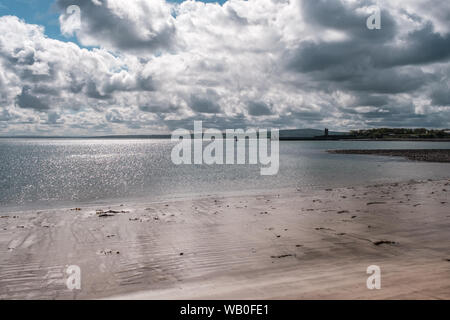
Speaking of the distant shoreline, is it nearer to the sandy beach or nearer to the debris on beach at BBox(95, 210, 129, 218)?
the sandy beach

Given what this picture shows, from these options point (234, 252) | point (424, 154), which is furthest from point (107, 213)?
point (424, 154)

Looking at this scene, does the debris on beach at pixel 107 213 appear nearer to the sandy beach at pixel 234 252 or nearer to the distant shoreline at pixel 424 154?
the sandy beach at pixel 234 252

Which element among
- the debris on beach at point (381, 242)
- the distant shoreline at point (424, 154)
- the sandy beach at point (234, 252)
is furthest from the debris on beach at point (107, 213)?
the distant shoreline at point (424, 154)

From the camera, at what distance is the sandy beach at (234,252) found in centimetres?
740

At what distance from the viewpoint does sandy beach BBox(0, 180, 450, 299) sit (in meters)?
7.40

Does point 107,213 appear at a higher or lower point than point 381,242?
lower

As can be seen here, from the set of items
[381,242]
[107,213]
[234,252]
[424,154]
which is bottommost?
[107,213]

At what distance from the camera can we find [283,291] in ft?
22.7

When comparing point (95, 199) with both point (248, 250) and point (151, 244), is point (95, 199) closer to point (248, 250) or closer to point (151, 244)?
point (151, 244)

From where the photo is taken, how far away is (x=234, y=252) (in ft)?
35.0

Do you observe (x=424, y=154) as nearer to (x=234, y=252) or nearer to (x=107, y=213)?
(x=107, y=213)
